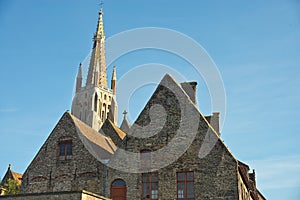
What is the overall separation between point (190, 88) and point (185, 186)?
7.16m

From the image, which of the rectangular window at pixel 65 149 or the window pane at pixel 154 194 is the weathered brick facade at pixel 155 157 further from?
the window pane at pixel 154 194

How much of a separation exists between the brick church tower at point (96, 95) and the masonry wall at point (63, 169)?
2052 inches

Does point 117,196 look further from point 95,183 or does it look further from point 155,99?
point 155,99

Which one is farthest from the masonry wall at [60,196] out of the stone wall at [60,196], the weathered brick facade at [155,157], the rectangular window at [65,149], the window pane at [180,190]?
the rectangular window at [65,149]

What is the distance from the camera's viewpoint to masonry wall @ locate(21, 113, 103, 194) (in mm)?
24922

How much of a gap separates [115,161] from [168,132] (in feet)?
12.4

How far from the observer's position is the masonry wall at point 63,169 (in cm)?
2492

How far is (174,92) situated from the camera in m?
25.2

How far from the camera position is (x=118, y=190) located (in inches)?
943

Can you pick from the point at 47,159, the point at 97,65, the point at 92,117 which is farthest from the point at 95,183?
the point at 97,65

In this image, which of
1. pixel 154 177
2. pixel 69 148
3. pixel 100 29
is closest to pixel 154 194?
pixel 154 177

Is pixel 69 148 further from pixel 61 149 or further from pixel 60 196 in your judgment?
pixel 60 196

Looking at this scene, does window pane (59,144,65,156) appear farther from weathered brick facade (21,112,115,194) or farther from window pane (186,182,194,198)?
window pane (186,182,194,198)

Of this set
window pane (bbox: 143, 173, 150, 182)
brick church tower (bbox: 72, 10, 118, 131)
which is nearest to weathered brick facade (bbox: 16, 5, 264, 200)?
window pane (bbox: 143, 173, 150, 182)
